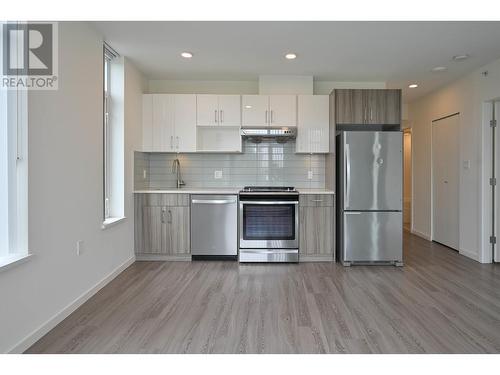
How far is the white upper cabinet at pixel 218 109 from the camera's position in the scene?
4.37 m

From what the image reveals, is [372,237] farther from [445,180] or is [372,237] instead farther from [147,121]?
[147,121]

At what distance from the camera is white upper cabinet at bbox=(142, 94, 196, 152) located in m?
4.38

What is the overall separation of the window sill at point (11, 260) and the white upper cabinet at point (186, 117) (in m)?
2.61

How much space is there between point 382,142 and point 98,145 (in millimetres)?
3171

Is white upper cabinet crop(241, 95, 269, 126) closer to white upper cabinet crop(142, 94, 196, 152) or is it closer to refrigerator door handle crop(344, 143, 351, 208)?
white upper cabinet crop(142, 94, 196, 152)

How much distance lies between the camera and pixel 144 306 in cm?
275

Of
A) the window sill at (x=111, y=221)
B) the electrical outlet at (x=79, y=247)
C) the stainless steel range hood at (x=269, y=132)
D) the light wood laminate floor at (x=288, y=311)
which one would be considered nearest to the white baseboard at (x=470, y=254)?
the light wood laminate floor at (x=288, y=311)

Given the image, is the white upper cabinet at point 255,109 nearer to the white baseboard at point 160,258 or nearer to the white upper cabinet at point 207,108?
the white upper cabinet at point 207,108

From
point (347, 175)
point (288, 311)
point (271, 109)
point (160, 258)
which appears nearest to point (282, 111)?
point (271, 109)

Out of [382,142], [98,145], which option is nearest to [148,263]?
[98,145]

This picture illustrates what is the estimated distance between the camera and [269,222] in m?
4.11

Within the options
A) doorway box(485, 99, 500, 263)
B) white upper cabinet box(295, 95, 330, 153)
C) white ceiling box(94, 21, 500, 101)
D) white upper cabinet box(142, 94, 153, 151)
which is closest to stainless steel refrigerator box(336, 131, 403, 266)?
white upper cabinet box(295, 95, 330, 153)

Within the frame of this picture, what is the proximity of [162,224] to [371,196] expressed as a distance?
8.68 ft

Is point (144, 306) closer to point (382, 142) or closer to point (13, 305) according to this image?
point (13, 305)
